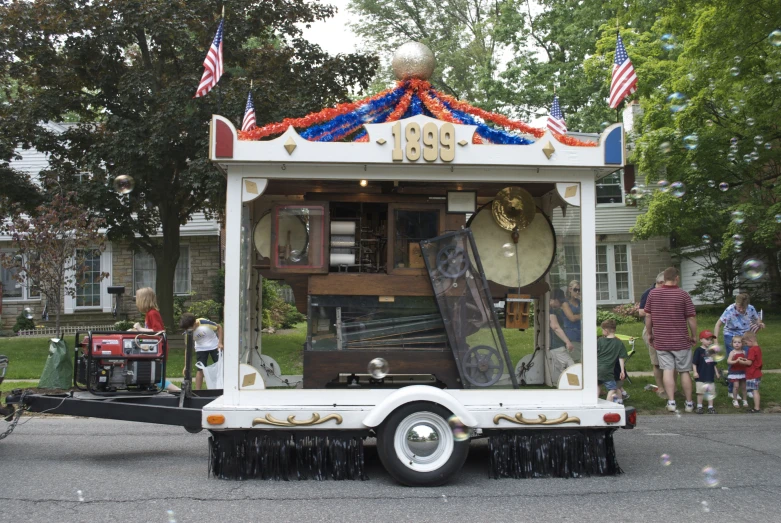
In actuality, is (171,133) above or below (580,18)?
below

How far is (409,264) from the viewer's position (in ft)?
22.3

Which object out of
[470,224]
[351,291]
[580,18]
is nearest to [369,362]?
[351,291]

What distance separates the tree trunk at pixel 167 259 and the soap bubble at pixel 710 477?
14.9m

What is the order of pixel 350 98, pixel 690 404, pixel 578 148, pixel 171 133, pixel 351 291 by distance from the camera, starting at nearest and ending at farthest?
pixel 578 148 < pixel 351 291 < pixel 690 404 < pixel 171 133 < pixel 350 98

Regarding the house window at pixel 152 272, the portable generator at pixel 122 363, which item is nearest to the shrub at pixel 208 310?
the house window at pixel 152 272

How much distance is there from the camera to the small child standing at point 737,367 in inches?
395

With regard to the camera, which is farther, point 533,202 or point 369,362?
point 533,202

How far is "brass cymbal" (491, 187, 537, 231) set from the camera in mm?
7094

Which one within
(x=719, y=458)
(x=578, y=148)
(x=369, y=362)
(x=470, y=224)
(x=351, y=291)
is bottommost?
(x=719, y=458)

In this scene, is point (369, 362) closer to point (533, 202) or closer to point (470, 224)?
point (470, 224)

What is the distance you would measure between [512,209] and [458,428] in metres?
2.18

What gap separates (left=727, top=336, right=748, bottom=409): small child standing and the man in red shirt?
2.56 feet

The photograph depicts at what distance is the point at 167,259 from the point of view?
19.3 m

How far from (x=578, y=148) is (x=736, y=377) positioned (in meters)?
5.63
